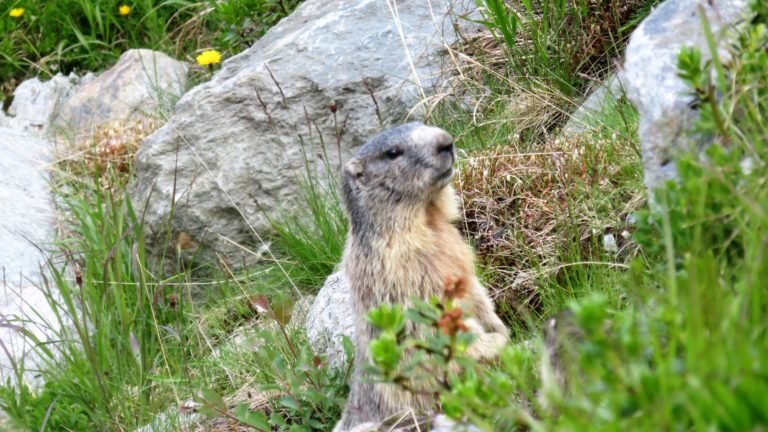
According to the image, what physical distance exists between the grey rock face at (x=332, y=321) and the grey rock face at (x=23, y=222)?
240 centimetres

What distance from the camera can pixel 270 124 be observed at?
24.0 feet

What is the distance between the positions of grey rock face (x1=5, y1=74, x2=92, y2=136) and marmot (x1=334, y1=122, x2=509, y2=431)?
592 centimetres

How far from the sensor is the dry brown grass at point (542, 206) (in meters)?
5.00

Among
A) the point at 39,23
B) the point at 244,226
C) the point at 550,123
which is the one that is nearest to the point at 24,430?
the point at 244,226

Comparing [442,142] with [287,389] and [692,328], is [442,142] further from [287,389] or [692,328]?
[692,328]

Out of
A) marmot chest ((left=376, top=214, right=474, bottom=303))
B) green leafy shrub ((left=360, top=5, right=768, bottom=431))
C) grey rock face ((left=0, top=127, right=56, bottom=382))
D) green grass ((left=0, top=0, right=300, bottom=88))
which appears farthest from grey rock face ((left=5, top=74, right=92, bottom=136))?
green leafy shrub ((left=360, top=5, right=768, bottom=431))

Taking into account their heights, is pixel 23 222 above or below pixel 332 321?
Result: above

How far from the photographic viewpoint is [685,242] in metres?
2.86

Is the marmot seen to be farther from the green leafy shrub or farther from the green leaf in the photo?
the green leafy shrub

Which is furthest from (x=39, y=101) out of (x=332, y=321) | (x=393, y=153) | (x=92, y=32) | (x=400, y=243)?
(x=400, y=243)

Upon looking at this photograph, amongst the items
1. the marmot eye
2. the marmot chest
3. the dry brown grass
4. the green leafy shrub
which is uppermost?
the green leafy shrub

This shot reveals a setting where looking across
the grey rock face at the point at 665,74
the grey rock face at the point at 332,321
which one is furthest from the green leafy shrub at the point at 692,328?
the grey rock face at the point at 332,321

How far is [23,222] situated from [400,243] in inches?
188

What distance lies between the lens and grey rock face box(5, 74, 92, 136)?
9906 mm
